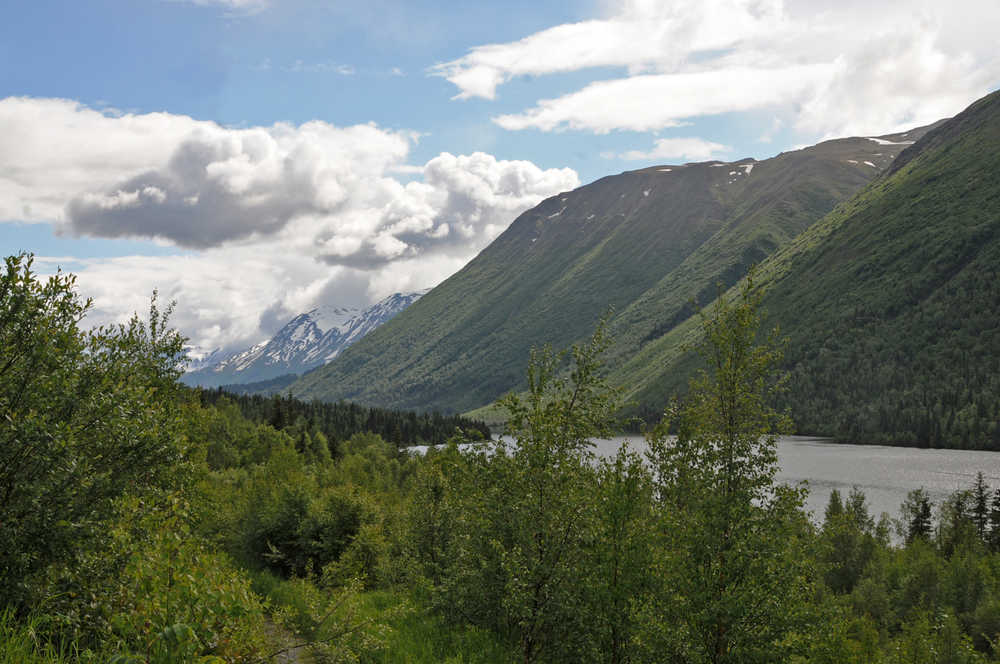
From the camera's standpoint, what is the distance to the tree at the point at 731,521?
46.8 feet

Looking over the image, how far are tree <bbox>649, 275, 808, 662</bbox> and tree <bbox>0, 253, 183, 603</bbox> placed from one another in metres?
11.8

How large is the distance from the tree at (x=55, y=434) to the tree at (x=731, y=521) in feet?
38.8

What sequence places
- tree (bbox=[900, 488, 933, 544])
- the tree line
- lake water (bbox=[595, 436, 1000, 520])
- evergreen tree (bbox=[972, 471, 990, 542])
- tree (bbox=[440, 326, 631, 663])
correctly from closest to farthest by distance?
1. the tree line
2. tree (bbox=[440, 326, 631, 663])
3. tree (bbox=[900, 488, 933, 544])
4. evergreen tree (bbox=[972, 471, 990, 542])
5. lake water (bbox=[595, 436, 1000, 520])

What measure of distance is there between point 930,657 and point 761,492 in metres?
31.3

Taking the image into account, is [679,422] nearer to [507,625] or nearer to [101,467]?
[507,625]

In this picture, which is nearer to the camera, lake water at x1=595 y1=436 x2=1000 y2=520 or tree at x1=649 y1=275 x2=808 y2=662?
tree at x1=649 y1=275 x2=808 y2=662

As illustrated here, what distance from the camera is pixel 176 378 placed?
29.3m

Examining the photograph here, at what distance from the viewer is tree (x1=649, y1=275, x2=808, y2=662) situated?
1427 centimetres

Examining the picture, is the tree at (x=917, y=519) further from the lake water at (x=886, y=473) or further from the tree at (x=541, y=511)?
the tree at (x=541, y=511)

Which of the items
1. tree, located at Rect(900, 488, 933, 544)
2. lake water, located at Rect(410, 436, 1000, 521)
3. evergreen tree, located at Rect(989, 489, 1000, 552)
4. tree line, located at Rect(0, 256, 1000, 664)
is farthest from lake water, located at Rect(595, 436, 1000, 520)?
tree line, located at Rect(0, 256, 1000, 664)

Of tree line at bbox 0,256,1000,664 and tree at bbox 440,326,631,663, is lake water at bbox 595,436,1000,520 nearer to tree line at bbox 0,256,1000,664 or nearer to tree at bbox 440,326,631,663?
tree line at bbox 0,256,1000,664

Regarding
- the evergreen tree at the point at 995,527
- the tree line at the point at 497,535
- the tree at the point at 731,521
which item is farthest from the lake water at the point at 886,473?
the tree at the point at 731,521

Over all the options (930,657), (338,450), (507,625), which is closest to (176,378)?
(507,625)

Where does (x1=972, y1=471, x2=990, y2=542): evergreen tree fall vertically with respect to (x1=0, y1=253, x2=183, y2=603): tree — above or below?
below
